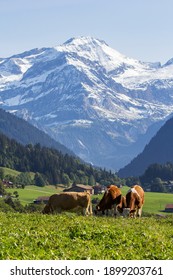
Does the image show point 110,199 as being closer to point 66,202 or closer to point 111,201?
point 111,201

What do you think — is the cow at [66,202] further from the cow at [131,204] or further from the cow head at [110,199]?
the cow at [131,204]

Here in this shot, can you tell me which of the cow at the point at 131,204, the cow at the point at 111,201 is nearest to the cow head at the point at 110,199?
the cow at the point at 111,201

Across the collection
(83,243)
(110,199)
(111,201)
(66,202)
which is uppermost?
(110,199)

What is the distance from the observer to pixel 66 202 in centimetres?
4719

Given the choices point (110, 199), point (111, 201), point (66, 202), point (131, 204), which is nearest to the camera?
point (131, 204)

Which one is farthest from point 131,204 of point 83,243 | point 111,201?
point 83,243

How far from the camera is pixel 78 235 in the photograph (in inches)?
1022

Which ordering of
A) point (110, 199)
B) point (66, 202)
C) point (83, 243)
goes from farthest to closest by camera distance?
point (66, 202)
point (110, 199)
point (83, 243)

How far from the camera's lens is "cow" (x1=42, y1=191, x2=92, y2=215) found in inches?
1853

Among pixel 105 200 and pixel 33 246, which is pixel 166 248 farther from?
pixel 105 200

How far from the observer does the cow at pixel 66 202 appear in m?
47.1

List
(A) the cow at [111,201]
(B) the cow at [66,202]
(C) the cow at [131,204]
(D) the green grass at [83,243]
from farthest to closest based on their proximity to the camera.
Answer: (B) the cow at [66,202] → (A) the cow at [111,201] → (C) the cow at [131,204] → (D) the green grass at [83,243]
